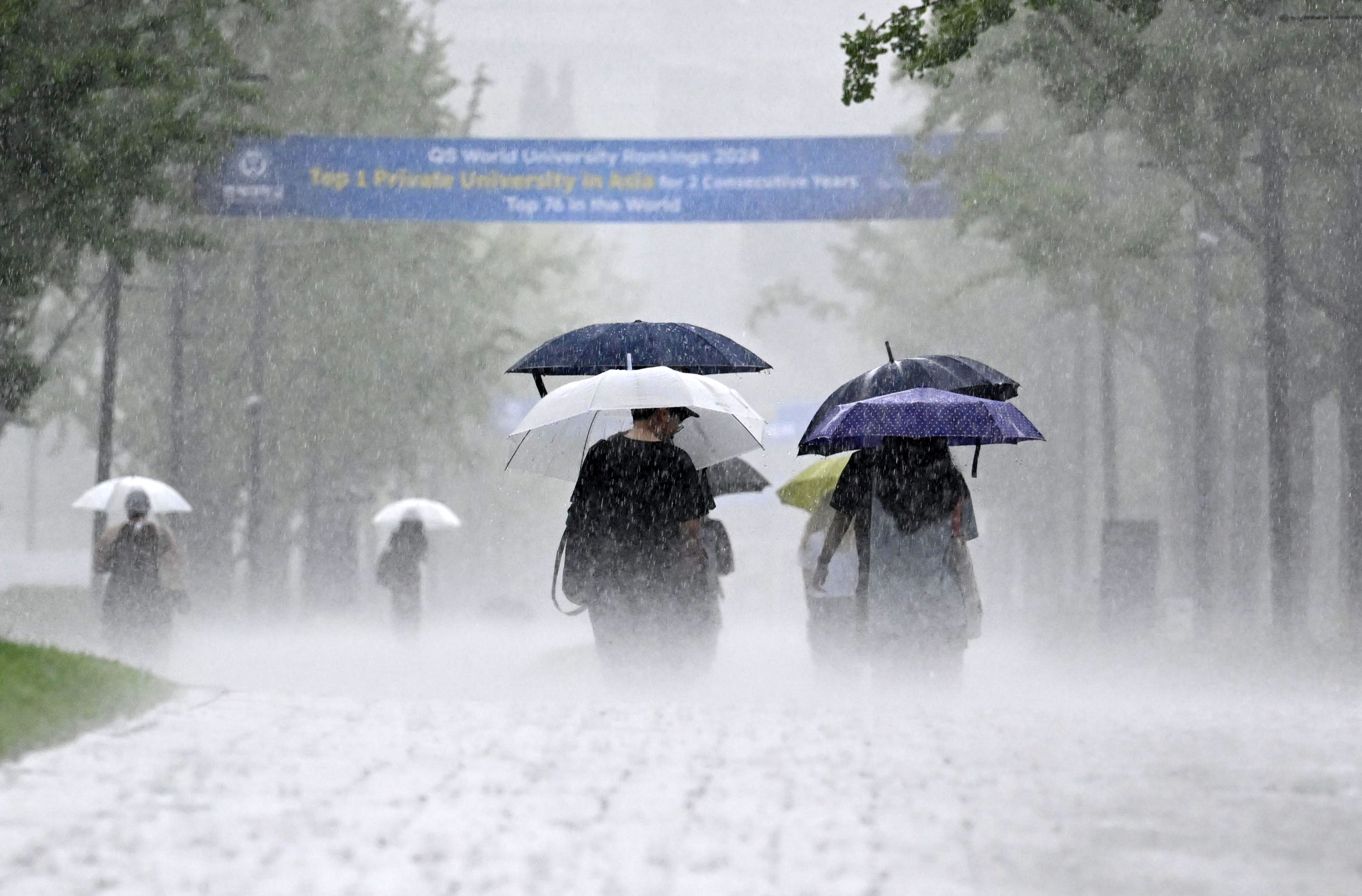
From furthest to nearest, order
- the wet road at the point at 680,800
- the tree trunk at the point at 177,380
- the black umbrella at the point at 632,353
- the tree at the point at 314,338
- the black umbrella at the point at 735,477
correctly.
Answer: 1. the tree at the point at 314,338
2. the tree trunk at the point at 177,380
3. the black umbrella at the point at 735,477
4. the black umbrella at the point at 632,353
5. the wet road at the point at 680,800

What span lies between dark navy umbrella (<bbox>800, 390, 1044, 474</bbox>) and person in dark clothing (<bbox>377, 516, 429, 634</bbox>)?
1352 cm

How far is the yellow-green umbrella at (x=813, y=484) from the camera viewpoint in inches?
501

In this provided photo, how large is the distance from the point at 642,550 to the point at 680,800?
2.47 metres

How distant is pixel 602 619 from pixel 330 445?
77.0ft

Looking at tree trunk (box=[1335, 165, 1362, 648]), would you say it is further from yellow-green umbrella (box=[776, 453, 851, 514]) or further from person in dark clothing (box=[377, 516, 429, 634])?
person in dark clothing (box=[377, 516, 429, 634])

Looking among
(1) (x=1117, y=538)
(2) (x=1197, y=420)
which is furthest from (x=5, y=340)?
(2) (x=1197, y=420)

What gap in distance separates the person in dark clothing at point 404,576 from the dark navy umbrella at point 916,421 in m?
13.5

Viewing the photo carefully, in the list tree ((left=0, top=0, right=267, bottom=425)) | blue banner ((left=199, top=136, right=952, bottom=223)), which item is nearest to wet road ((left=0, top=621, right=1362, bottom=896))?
tree ((left=0, top=0, right=267, bottom=425))

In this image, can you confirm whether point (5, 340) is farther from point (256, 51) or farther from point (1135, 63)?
point (256, 51)

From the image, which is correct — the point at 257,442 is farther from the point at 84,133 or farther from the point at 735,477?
the point at 735,477

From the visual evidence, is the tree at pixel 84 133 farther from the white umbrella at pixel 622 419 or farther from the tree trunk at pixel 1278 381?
the tree trunk at pixel 1278 381

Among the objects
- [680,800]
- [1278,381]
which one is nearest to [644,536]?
[680,800]

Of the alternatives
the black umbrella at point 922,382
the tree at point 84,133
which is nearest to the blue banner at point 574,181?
the tree at point 84,133

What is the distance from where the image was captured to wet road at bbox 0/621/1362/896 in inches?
215
